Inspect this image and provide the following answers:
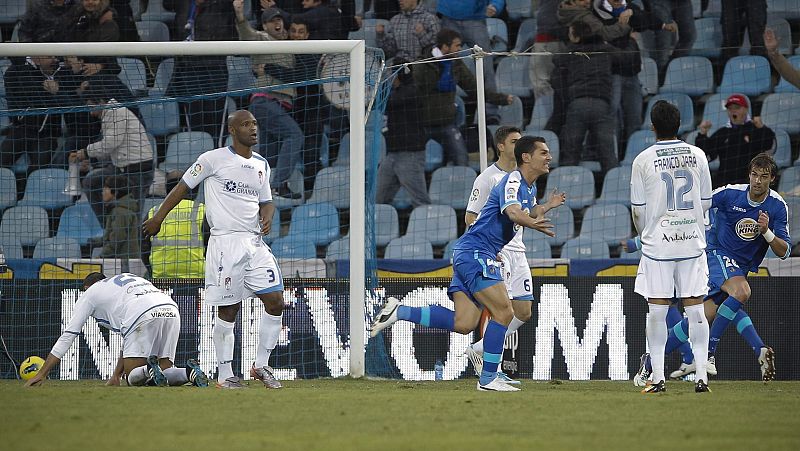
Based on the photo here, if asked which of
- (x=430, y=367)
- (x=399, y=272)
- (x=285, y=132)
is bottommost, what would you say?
(x=430, y=367)

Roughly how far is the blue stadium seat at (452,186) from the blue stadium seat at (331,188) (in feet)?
4.52

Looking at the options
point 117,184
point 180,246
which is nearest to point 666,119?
point 180,246

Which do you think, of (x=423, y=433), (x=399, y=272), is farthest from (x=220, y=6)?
(x=423, y=433)

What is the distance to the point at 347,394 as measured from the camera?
7969mm

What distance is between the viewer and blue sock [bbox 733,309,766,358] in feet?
34.8

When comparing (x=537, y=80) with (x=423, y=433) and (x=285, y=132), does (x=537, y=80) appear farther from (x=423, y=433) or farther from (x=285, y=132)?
(x=423, y=433)

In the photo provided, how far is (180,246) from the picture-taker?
12164mm

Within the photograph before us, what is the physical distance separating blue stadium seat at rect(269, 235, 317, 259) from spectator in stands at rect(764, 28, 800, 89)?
272 inches

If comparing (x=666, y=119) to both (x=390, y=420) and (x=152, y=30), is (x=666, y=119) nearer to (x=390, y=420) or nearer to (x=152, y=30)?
(x=390, y=420)

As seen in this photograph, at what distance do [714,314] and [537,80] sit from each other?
6035 mm

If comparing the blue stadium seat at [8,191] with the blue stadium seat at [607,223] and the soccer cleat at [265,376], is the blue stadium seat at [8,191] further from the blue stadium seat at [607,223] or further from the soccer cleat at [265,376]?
the blue stadium seat at [607,223]

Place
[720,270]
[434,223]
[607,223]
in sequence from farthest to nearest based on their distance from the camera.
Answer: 1. [434,223]
2. [607,223]
3. [720,270]

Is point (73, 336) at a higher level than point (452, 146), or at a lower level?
lower

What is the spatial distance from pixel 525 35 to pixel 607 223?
348 cm
